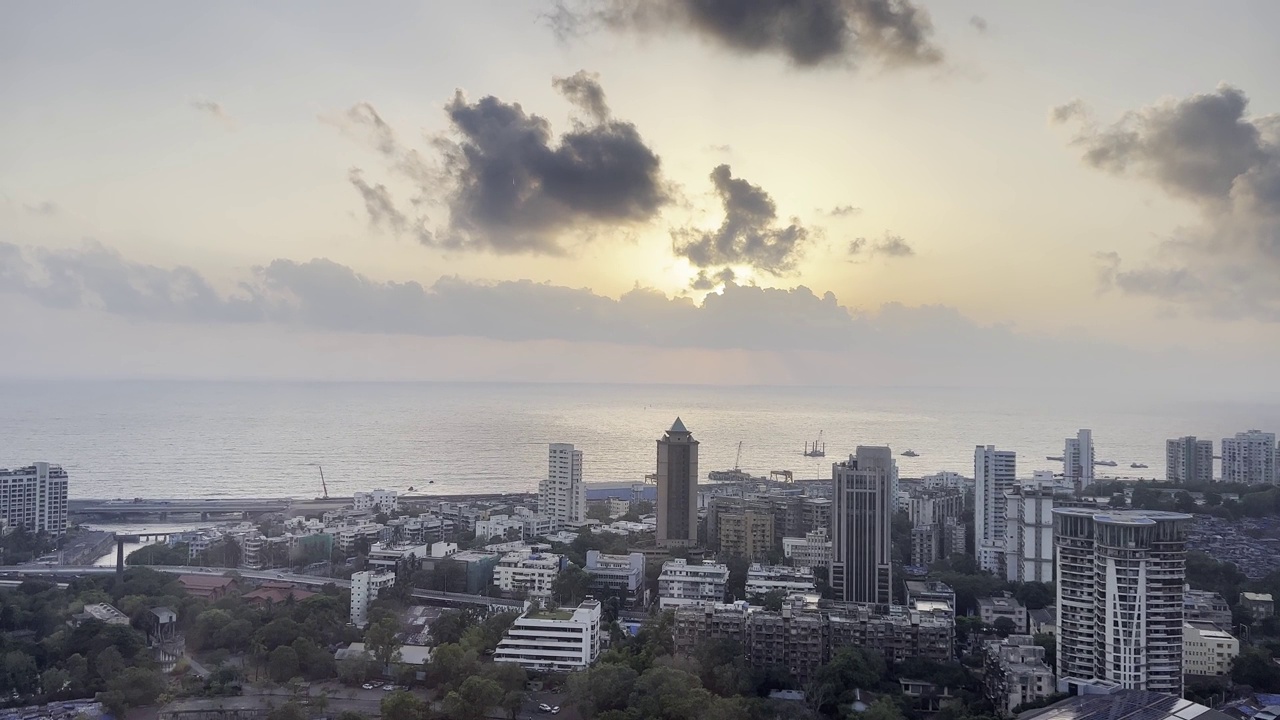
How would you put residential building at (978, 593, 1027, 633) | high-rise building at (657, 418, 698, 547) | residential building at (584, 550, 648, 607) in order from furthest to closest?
high-rise building at (657, 418, 698, 547) < residential building at (584, 550, 648, 607) < residential building at (978, 593, 1027, 633)

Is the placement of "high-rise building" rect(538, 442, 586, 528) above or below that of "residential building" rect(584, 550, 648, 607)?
above

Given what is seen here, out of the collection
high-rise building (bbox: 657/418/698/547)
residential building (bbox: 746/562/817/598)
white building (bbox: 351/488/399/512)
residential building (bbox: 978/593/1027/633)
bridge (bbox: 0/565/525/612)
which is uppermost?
high-rise building (bbox: 657/418/698/547)

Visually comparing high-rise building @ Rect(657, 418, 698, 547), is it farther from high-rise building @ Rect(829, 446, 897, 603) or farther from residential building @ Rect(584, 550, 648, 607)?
high-rise building @ Rect(829, 446, 897, 603)

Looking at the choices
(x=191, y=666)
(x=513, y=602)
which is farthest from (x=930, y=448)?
(x=191, y=666)

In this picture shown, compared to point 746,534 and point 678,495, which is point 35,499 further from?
point 746,534

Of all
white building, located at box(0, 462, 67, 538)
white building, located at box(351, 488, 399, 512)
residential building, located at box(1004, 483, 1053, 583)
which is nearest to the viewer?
residential building, located at box(1004, 483, 1053, 583)

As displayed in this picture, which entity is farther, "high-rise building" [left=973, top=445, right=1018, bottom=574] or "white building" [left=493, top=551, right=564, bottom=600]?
"high-rise building" [left=973, top=445, right=1018, bottom=574]

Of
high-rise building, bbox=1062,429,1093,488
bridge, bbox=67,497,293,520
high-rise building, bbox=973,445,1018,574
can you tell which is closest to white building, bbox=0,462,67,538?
bridge, bbox=67,497,293,520

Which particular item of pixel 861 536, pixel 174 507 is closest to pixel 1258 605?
pixel 861 536
